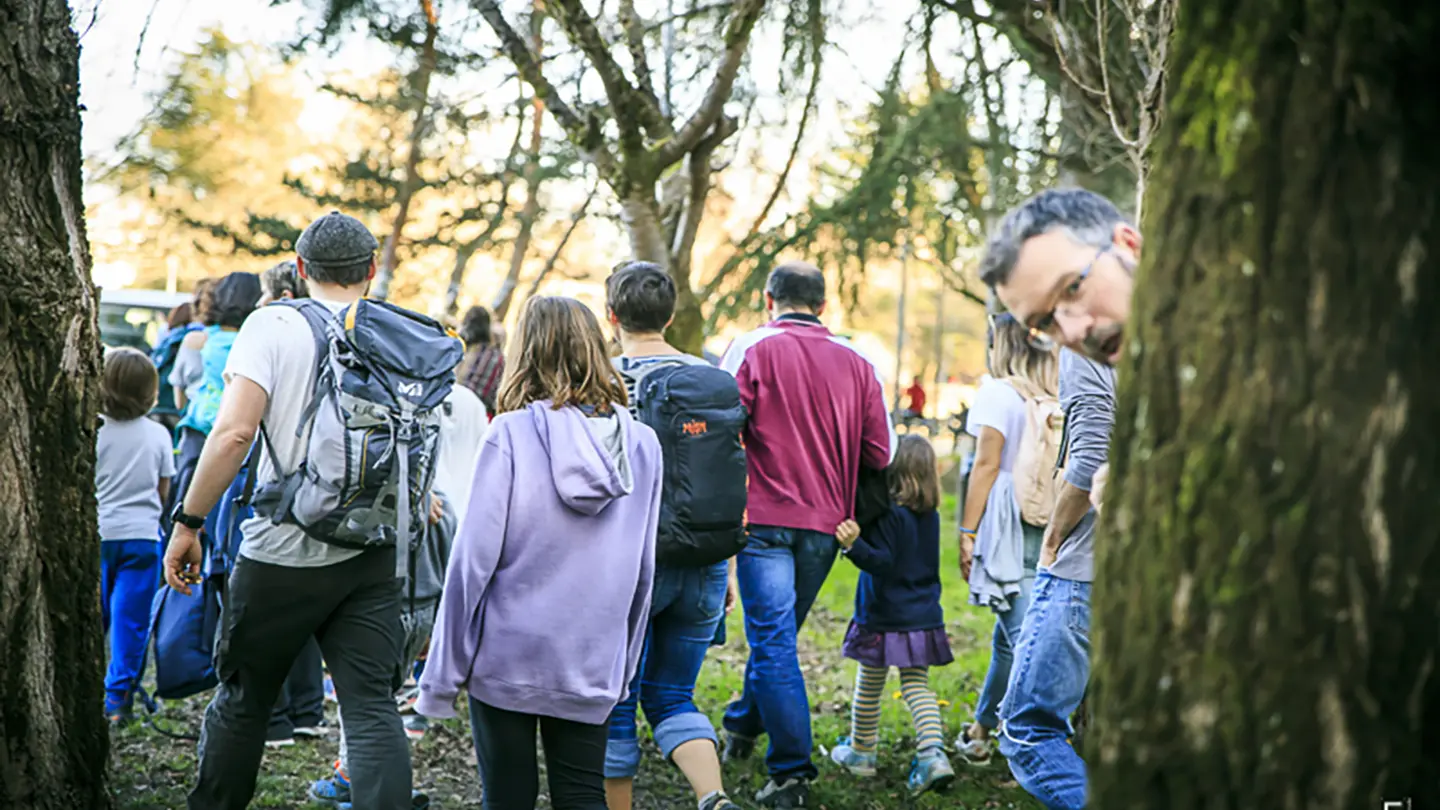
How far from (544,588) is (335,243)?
1300 mm

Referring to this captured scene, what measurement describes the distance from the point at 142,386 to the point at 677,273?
3.73 m

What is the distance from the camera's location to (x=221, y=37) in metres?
21.7

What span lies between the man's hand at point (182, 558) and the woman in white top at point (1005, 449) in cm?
318

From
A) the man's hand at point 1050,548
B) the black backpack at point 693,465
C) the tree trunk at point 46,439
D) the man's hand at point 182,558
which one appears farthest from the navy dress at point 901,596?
the tree trunk at point 46,439

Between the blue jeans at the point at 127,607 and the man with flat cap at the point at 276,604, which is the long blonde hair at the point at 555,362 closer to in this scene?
the man with flat cap at the point at 276,604

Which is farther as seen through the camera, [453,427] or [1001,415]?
[453,427]

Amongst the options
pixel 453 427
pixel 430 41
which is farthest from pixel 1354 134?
pixel 430 41

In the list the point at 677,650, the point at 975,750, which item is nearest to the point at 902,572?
the point at 975,750

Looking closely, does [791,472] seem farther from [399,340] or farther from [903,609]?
[399,340]

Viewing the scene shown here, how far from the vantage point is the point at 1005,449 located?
19.2 ft

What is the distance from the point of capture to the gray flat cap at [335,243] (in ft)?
13.6

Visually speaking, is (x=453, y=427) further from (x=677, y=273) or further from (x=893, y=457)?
(x=677, y=273)

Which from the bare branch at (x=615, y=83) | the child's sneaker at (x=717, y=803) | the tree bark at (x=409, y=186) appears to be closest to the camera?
the child's sneaker at (x=717, y=803)

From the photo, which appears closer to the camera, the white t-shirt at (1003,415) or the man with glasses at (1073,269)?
the man with glasses at (1073,269)
